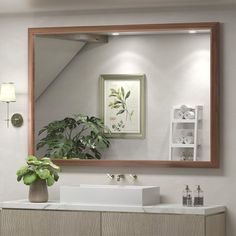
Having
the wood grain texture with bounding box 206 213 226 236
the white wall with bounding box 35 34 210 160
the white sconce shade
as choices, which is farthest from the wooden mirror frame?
the wood grain texture with bounding box 206 213 226 236

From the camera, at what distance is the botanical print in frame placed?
5.91 meters

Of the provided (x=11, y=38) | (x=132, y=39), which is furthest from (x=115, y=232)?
(x=11, y=38)

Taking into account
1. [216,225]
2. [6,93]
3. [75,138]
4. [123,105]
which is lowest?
[216,225]

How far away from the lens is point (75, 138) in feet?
19.8

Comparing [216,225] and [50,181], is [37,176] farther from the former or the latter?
[216,225]

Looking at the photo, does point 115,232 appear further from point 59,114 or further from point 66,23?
point 66,23

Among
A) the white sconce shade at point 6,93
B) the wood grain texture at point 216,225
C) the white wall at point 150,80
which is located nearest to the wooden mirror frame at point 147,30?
the white wall at point 150,80

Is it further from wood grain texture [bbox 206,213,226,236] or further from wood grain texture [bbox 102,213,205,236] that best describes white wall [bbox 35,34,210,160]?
wood grain texture [bbox 102,213,205,236]

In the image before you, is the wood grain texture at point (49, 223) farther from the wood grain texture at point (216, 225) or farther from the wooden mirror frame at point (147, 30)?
the wood grain texture at point (216, 225)

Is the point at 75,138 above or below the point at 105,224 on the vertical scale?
above

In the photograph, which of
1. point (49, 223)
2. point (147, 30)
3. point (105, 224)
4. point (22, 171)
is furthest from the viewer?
point (147, 30)

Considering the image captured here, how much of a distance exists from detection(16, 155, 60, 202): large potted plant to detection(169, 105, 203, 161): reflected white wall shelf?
94cm

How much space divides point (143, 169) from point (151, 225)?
2.12 ft

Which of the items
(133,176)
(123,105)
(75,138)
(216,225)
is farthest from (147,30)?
(216,225)
